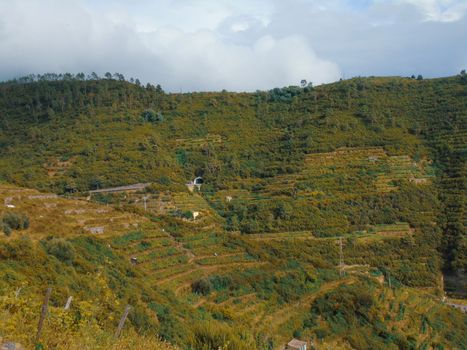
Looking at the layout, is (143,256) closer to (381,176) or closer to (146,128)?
(381,176)

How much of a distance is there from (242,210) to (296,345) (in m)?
23.7

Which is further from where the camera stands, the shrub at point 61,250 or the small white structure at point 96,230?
the small white structure at point 96,230

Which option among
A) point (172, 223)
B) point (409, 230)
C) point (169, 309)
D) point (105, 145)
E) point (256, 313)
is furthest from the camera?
point (105, 145)

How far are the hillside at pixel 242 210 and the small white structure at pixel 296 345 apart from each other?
0.58 metres

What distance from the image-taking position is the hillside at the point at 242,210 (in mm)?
18766

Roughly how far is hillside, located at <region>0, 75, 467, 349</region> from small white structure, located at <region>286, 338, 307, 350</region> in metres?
0.58

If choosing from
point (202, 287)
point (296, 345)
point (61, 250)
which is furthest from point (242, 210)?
point (61, 250)

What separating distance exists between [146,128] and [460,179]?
37.9 metres

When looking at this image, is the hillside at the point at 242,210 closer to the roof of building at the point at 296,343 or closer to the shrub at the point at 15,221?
the shrub at the point at 15,221

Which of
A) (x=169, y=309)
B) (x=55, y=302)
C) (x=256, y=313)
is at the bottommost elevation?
(x=256, y=313)

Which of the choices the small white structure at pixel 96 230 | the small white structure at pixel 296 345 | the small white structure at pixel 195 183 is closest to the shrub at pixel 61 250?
the small white structure at pixel 96 230

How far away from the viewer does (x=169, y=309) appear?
18547 millimetres

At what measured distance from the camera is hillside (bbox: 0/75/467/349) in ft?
61.6

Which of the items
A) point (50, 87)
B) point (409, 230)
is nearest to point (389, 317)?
point (409, 230)
